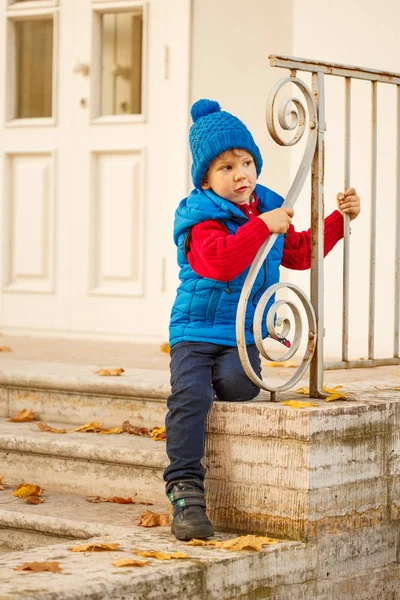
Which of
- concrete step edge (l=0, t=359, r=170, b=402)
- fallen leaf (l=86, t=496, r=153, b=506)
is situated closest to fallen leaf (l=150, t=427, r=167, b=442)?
concrete step edge (l=0, t=359, r=170, b=402)

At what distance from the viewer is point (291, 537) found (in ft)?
10.5

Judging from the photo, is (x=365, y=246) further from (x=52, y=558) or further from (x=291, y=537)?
(x=52, y=558)

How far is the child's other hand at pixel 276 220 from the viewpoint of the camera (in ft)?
10.8

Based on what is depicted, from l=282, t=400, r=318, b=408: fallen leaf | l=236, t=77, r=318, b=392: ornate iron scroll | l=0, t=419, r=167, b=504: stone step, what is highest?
l=236, t=77, r=318, b=392: ornate iron scroll

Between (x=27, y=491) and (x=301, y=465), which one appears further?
(x=27, y=491)

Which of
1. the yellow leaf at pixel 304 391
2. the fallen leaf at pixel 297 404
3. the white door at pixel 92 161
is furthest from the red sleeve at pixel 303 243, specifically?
the white door at pixel 92 161

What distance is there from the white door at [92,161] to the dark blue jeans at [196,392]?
9.61ft

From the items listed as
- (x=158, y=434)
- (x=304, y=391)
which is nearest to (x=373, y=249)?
(x=304, y=391)

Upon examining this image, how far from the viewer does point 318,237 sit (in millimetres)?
3492

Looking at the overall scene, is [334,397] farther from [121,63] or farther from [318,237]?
[121,63]

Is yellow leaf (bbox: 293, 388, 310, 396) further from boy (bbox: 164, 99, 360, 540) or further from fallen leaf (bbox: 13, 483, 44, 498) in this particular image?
fallen leaf (bbox: 13, 483, 44, 498)

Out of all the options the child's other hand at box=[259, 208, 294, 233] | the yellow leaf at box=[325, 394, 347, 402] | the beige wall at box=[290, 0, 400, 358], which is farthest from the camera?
the beige wall at box=[290, 0, 400, 358]

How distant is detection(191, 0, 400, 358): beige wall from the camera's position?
5.61 metres

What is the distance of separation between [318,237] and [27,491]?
53.9 inches
